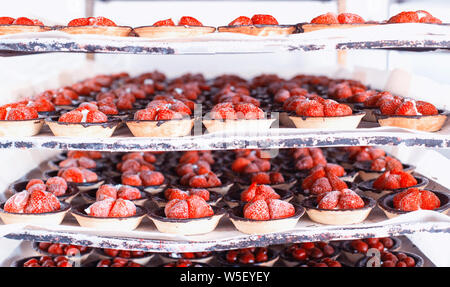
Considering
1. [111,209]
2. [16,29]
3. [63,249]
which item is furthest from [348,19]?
[63,249]

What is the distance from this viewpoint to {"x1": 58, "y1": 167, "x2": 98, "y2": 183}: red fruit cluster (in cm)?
330

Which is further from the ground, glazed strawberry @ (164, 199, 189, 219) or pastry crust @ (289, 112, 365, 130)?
pastry crust @ (289, 112, 365, 130)

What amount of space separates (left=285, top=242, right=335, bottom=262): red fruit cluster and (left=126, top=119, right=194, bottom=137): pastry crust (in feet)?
3.72

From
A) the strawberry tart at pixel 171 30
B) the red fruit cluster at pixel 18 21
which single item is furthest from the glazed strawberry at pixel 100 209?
the red fruit cluster at pixel 18 21

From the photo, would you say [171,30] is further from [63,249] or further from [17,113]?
[63,249]

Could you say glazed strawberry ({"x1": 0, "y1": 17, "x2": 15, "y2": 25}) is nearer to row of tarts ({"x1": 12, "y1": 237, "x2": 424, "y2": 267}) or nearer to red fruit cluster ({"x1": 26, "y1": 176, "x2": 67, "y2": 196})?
red fruit cluster ({"x1": 26, "y1": 176, "x2": 67, "y2": 196})

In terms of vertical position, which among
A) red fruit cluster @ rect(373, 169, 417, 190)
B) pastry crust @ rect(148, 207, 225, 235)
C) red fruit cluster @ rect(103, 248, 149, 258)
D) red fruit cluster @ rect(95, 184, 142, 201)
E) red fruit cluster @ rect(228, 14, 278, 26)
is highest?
red fruit cluster @ rect(228, 14, 278, 26)

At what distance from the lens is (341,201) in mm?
2697

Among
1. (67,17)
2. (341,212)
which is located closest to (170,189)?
(341,212)

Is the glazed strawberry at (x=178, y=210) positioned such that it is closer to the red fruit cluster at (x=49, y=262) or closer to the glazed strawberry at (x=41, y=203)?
the glazed strawberry at (x=41, y=203)

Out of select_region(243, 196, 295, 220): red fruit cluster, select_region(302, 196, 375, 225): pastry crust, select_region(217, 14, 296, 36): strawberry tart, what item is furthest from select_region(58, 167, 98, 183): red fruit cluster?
select_region(302, 196, 375, 225): pastry crust

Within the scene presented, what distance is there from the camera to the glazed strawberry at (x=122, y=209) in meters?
2.64

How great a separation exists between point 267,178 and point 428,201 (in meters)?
0.93

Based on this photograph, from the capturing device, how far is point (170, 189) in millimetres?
2951
